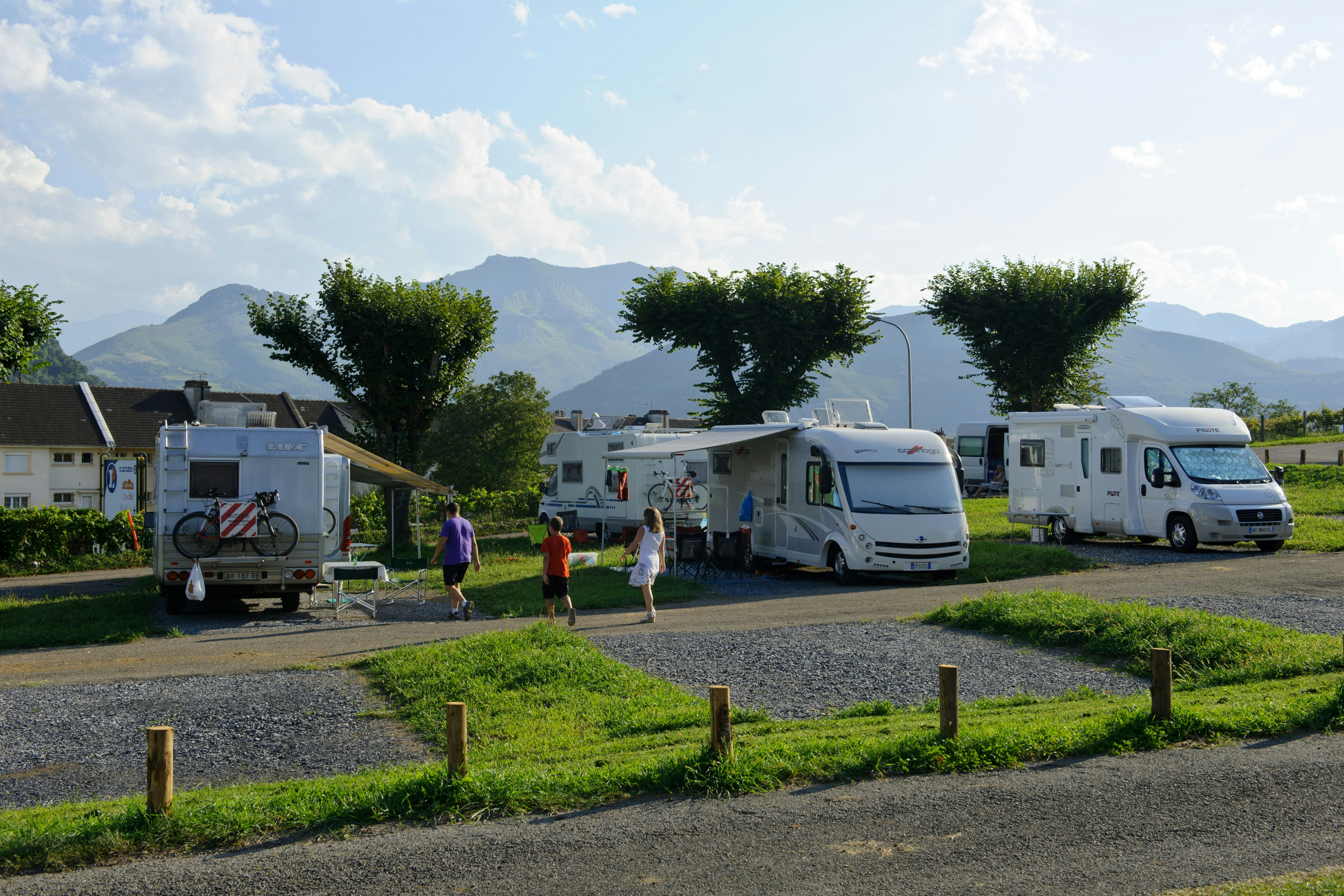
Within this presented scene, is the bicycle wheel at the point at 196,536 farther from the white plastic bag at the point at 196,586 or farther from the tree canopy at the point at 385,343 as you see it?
the tree canopy at the point at 385,343

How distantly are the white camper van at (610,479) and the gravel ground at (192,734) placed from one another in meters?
14.3

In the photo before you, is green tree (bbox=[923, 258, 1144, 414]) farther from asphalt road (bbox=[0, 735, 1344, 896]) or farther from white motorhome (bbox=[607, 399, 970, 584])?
asphalt road (bbox=[0, 735, 1344, 896])

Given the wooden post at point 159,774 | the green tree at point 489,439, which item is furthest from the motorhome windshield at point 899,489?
the green tree at point 489,439

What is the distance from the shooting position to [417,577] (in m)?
17.4

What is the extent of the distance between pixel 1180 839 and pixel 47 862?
5.59 metres

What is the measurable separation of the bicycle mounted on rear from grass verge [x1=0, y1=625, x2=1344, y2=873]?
18.5 ft

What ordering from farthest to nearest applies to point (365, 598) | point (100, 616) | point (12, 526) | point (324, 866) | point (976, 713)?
point (12, 526)
point (365, 598)
point (100, 616)
point (976, 713)
point (324, 866)

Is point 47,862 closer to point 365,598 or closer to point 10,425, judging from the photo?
point 365,598

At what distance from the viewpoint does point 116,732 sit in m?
8.05

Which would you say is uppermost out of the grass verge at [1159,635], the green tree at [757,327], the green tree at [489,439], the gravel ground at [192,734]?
the green tree at [757,327]

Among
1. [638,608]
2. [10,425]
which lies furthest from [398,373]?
[10,425]

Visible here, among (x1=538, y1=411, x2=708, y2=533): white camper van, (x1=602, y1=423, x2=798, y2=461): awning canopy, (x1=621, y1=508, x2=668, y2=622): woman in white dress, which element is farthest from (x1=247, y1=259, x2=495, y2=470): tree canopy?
(x1=621, y1=508, x2=668, y2=622): woman in white dress

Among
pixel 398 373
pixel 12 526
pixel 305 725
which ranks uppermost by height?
pixel 398 373

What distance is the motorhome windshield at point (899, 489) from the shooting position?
17.2m
